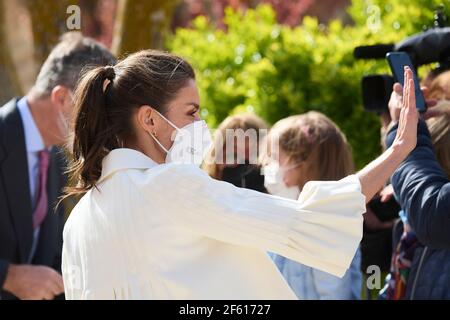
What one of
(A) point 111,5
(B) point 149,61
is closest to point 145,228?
(B) point 149,61

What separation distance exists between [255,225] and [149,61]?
0.64 meters

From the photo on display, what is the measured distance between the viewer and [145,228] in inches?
102

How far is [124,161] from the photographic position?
2707 millimetres

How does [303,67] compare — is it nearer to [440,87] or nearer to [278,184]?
[278,184]

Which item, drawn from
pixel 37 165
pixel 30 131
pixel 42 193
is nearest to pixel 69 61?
pixel 30 131

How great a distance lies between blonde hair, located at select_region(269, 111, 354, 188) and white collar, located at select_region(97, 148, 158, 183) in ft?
5.07

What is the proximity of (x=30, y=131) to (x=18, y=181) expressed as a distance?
9.9 inches

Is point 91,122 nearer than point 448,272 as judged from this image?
Yes

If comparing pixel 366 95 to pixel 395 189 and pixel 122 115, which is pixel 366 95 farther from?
pixel 122 115

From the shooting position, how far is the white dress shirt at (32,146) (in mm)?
4465

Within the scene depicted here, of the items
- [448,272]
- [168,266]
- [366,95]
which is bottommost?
[448,272]

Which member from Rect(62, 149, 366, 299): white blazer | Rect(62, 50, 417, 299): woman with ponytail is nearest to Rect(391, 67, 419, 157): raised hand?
Rect(62, 50, 417, 299): woman with ponytail

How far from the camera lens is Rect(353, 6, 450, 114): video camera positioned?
3.67 m

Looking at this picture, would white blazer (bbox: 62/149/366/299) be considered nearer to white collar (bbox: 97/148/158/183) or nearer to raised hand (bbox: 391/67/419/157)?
white collar (bbox: 97/148/158/183)
